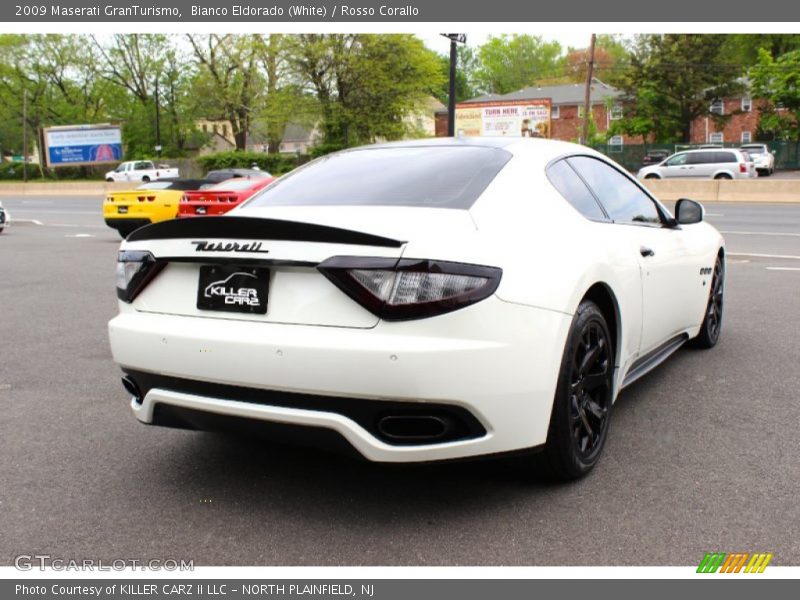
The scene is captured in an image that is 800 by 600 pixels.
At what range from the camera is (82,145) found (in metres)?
66.2

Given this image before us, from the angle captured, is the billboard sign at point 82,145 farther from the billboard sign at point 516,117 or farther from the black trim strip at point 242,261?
the black trim strip at point 242,261

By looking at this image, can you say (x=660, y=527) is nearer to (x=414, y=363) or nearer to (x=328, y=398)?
(x=414, y=363)

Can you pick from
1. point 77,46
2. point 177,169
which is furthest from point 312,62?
point 77,46

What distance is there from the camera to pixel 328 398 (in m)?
2.94

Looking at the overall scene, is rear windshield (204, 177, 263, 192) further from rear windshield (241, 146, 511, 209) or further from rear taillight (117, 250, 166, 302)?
rear taillight (117, 250, 166, 302)

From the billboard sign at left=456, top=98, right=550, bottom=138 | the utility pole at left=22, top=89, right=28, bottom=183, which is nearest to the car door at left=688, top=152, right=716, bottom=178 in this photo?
the billboard sign at left=456, top=98, right=550, bottom=138

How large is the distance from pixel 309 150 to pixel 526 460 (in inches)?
2137

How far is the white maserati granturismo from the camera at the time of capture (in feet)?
9.46

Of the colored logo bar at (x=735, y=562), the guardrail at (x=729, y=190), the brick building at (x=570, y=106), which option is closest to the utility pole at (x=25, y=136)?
the brick building at (x=570, y=106)

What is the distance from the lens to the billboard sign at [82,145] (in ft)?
215

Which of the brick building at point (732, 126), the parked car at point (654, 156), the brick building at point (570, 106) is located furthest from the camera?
the brick building at point (570, 106)

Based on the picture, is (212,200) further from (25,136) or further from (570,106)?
(570,106)

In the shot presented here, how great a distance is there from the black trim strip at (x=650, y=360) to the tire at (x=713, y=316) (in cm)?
65

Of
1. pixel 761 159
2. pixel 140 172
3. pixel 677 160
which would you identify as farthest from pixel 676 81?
pixel 140 172
